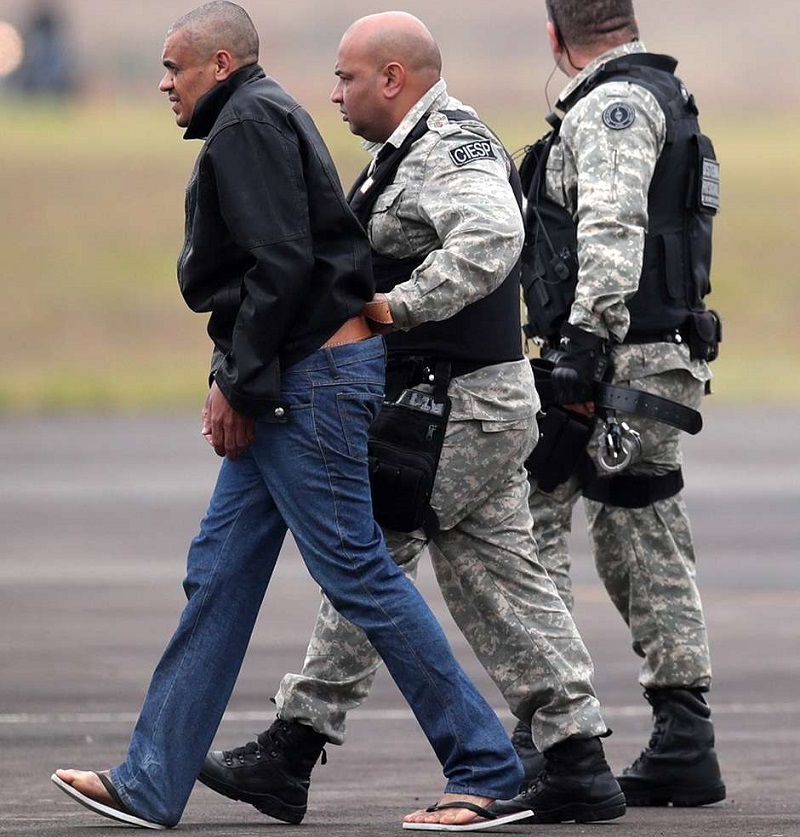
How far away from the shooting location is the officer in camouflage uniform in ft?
18.8

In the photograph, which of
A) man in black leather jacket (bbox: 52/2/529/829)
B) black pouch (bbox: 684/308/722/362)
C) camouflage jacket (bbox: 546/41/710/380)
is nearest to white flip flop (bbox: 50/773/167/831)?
man in black leather jacket (bbox: 52/2/529/829)

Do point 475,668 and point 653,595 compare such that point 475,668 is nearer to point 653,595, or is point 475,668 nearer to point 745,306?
point 653,595

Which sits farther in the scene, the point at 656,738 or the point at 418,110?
the point at 656,738

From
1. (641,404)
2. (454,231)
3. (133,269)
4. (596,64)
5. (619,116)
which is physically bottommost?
(641,404)

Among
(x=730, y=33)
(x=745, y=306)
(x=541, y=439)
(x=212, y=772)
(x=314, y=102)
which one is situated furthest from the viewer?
(x=730, y=33)

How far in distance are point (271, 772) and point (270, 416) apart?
105 cm

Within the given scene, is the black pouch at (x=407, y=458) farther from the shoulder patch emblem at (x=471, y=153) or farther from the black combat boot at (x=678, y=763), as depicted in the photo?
the black combat boot at (x=678, y=763)

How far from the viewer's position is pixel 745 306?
34250 mm

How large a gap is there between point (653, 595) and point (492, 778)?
1186 millimetres

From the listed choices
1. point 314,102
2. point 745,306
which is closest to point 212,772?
point 745,306

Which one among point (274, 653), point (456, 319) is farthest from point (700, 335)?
point (274, 653)

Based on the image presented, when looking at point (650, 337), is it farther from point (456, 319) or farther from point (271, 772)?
point (271, 772)

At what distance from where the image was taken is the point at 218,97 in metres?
5.42

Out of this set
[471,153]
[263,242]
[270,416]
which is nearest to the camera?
[263,242]
